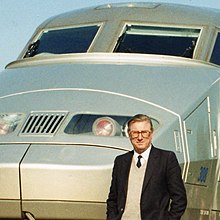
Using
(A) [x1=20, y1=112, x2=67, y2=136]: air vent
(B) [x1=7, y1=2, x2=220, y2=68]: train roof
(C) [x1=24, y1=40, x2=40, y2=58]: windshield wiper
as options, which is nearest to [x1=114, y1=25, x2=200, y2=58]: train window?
(B) [x1=7, y1=2, x2=220, y2=68]: train roof

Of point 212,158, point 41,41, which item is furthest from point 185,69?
point 41,41

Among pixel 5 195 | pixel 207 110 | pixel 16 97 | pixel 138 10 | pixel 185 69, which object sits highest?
pixel 138 10

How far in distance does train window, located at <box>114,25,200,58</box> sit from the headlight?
1934 millimetres

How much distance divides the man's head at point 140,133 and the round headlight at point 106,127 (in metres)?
0.75

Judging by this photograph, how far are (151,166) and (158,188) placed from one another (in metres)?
0.18

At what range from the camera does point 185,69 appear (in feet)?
26.2

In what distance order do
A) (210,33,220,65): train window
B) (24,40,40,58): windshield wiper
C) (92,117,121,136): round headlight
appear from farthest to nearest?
(24,40,40,58): windshield wiper
(210,33,220,65): train window
(92,117,121,136): round headlight

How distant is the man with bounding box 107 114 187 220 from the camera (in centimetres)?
596

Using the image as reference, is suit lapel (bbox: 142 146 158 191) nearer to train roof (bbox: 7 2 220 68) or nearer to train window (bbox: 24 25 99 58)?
train roof (bbox: 7 2 220 68)

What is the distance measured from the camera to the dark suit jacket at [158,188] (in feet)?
19.5

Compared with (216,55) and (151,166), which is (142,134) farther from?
(216,55)

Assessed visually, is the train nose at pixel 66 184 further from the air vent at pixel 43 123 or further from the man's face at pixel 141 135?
the man's face at pixel 141 135

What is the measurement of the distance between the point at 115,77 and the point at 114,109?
0.70 m

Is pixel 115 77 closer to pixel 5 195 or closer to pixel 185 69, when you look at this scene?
pixel 185 69
